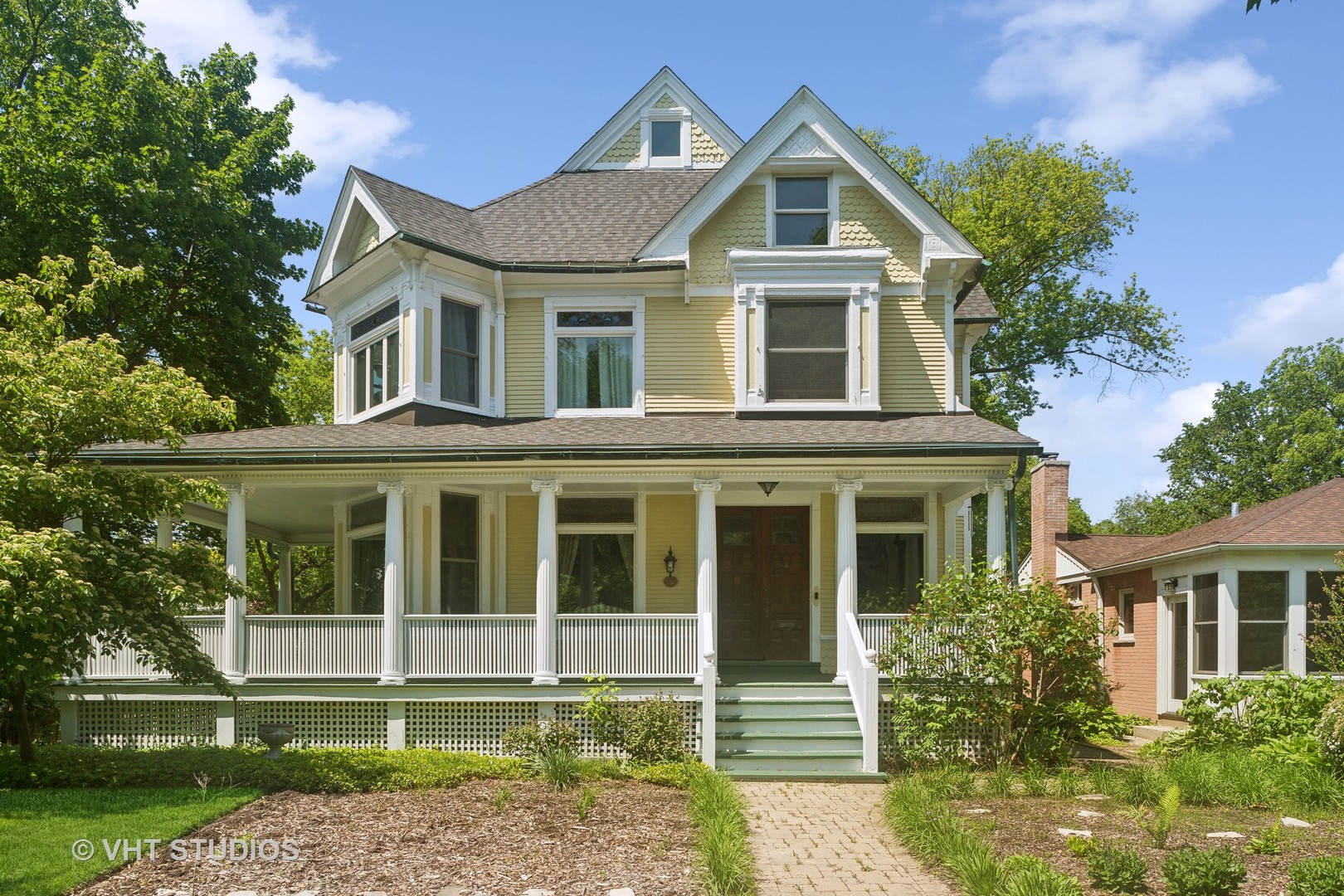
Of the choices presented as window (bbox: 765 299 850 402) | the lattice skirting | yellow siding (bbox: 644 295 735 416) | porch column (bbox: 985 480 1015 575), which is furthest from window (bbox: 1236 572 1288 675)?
the lattice skirting

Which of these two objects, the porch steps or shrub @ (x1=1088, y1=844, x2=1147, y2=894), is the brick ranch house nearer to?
the porch steps

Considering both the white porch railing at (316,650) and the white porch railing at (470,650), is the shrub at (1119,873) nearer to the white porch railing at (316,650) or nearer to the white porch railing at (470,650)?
the white porch railing at (470,650)

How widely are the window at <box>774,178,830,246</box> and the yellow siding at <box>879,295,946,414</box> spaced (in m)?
1.55

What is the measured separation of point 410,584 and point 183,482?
4069 mm

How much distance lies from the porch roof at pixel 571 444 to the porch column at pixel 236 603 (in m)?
0.57

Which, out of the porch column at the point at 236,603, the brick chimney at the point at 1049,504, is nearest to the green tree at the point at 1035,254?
the brick chimney at the point at 1049,504

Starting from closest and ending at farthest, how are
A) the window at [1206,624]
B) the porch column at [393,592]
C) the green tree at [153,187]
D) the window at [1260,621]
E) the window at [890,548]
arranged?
the porch column at [393,592] < the window at [890,548] < the window at [1260,621] < the window at [1206,624] < the green tree at [153,187]

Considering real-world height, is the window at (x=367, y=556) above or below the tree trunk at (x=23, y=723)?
above

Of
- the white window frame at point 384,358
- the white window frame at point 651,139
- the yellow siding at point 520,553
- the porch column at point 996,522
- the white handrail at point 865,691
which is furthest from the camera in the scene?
the white window frame at point 651,139

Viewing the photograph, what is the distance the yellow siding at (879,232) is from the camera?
54.6 ft

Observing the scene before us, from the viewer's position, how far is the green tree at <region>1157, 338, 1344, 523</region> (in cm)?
4447

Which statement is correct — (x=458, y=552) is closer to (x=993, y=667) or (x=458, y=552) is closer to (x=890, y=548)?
(x=890, y=548)

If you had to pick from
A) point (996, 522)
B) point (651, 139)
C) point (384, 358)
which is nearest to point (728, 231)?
point (651, 139)

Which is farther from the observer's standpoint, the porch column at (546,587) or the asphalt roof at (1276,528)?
the asphalt roof at (1276,528)
